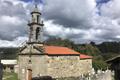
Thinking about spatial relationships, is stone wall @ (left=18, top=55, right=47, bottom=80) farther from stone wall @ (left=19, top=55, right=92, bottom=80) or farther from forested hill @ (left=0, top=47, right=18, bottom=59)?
forested hill @ (left=0, top=47, right=18, bottom=59)

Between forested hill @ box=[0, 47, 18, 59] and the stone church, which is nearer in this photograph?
forested hill @ box=[0, 47, 18, 59]

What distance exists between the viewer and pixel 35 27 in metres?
45.8

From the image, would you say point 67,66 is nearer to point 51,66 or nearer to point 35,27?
point 51,66

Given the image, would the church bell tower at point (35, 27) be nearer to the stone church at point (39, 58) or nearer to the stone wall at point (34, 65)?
the stone church at point (39, 58)

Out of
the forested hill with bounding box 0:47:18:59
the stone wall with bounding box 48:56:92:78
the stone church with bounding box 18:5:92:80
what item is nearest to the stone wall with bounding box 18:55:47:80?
the stone church with bounding box 18:5:92:80

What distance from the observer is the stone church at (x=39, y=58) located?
46438mm

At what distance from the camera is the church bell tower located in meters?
45.9

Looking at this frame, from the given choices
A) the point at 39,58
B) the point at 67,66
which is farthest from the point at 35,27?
the point at 67,66

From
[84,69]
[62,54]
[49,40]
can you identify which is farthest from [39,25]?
[49,40]

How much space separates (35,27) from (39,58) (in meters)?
5.13

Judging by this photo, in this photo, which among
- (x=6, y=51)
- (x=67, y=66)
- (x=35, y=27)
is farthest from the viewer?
(x=67, y=66)

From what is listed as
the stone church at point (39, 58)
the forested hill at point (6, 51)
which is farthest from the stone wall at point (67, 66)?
the forested hill at point (6, 51)

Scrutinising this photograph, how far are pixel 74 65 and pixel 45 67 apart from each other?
7.01 metres

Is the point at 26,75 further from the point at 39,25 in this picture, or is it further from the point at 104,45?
the point at 104,45
